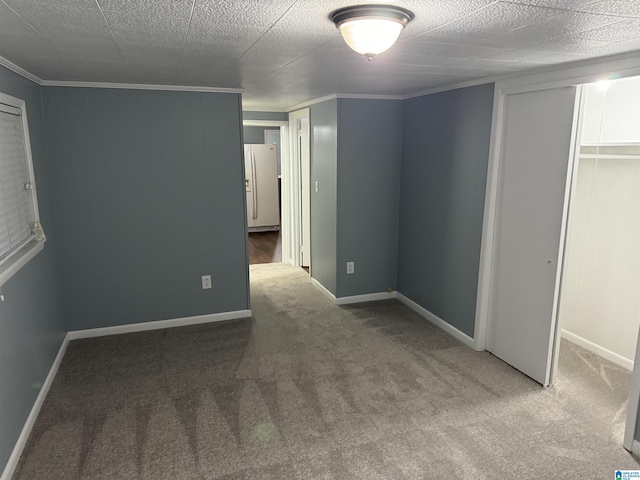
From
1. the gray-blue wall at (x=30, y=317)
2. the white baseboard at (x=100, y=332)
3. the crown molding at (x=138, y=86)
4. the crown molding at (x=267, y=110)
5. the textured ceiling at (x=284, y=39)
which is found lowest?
the white baseboard at (x=100, y=332)

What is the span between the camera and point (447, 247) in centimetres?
378

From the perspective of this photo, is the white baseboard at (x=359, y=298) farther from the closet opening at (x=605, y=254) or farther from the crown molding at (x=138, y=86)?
the crown molding at (x=138, y=86)

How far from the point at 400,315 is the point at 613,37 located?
2851 mm

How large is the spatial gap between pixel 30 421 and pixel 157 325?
4.77 ft

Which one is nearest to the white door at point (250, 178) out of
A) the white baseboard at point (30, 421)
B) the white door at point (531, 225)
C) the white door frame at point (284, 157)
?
the white door frame at point (284, 157)

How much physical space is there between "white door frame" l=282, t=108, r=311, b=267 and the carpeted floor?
2.11 metres

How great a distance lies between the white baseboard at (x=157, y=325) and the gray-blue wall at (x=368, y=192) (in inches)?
43.7

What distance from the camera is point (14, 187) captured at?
8.48ft

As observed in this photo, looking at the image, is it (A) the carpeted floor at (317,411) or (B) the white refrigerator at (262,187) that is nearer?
(A) the carpeted floor at (317,411)

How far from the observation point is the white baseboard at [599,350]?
10.5ft

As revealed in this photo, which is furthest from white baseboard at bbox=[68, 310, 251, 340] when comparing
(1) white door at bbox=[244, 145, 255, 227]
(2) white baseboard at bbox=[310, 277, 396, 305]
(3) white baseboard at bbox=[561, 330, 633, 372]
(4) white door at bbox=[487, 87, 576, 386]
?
(1) white door at bbox=[244, 145, 255, 227]

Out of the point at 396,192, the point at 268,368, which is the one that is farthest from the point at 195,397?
the point at 396,192

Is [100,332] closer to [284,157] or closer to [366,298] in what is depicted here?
[366,298]

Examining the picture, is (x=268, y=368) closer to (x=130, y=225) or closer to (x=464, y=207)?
(x=130, y=225)
